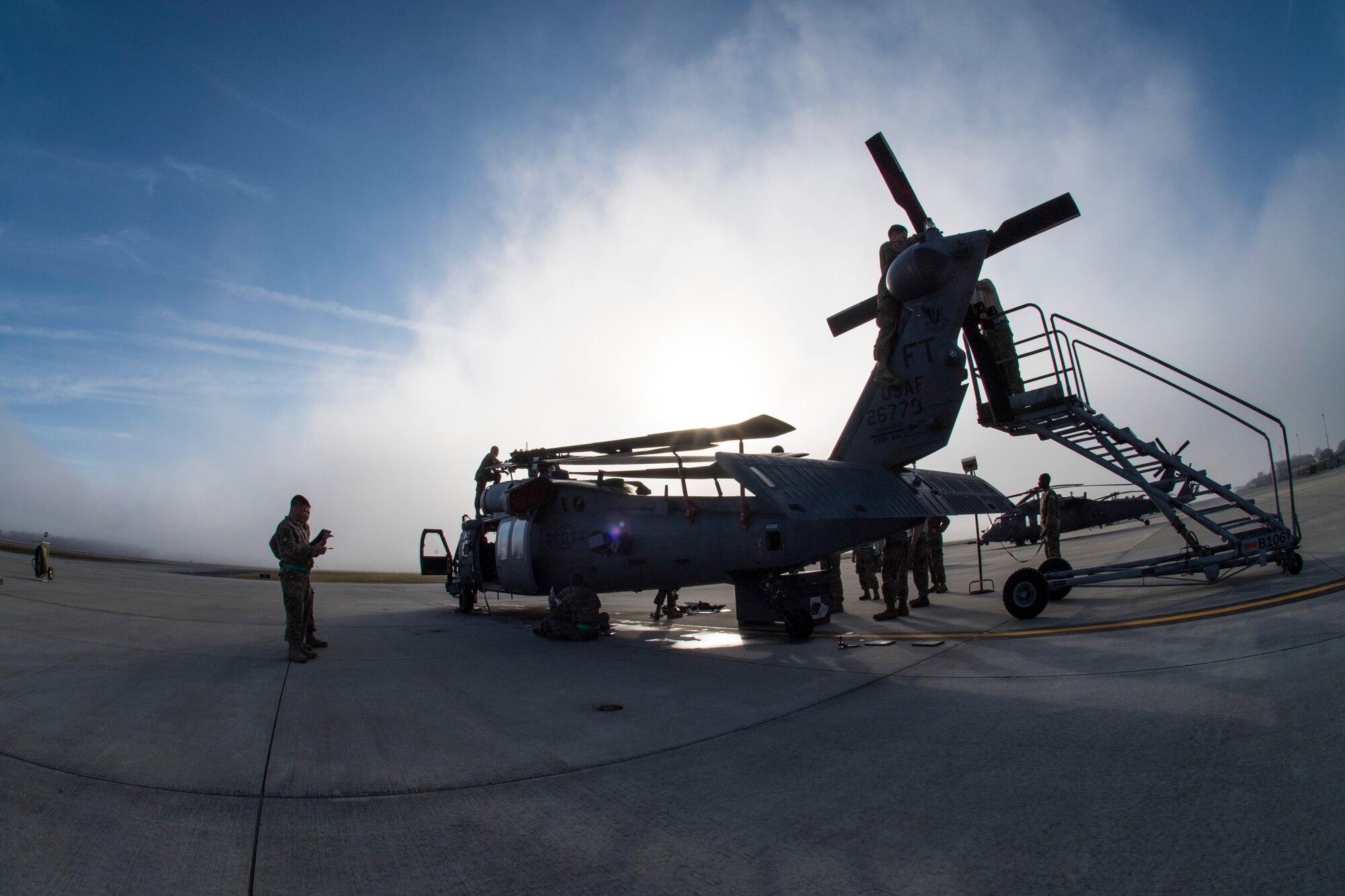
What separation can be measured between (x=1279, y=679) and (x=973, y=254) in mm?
5017

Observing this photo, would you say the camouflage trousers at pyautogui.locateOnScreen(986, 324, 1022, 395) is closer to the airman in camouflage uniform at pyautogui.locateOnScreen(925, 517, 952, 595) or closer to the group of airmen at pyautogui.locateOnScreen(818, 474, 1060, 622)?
the group of airmen at pyautogui.locateOnScreen(818, 474, 1060, 622)

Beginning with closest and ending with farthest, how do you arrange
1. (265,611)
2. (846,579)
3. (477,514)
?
(265,611) < (477,514) < (846,579)

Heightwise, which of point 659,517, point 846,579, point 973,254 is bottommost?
point 846,579

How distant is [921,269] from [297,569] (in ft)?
27.1

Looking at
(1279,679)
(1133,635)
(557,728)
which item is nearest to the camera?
(1279,679)

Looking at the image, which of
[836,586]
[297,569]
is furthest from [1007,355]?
[297,569]

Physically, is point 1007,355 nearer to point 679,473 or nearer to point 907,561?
point 907,561

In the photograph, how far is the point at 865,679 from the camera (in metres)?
5.20

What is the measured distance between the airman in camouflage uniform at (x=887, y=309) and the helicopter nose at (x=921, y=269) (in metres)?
0.23

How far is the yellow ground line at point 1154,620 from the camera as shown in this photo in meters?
5.89

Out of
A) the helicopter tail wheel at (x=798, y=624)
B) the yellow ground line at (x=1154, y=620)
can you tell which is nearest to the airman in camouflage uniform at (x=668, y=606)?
the helicopter tail wheel at (x=798, y=624)

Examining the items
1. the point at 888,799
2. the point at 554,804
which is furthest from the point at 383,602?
the point at 888,799

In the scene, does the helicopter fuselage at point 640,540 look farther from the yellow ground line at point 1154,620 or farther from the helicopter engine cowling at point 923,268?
the helicopter engine cowling at point 923,268

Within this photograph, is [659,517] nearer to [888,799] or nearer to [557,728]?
[557,728]
